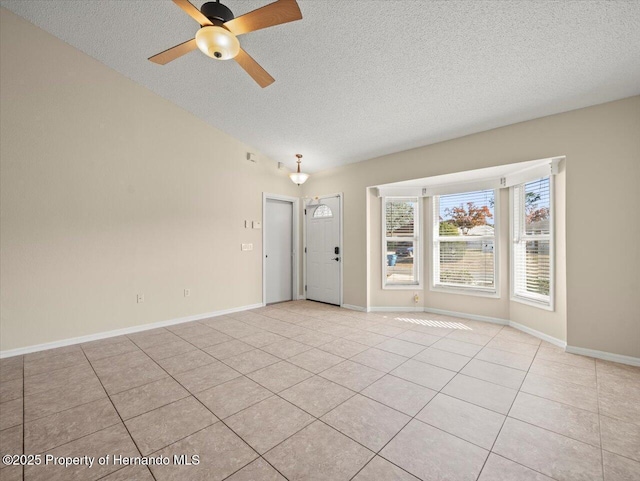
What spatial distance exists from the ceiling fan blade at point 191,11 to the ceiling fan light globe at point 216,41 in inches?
3.7

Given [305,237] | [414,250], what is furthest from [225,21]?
[305,237]

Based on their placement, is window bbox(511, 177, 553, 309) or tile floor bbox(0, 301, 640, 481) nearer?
tile floor bbox(0, 301, 640, 481)

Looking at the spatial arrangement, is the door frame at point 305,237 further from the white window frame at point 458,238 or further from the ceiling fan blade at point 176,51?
the ceiling fan blade at point 176,51

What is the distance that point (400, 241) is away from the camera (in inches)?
197

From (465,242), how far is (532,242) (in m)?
0.92

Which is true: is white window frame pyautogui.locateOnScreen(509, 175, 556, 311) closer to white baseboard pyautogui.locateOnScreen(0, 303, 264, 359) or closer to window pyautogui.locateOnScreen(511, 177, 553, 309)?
window pyautogui.locateOnScreen(511, 177, 553, 309)

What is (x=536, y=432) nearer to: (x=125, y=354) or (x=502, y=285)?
(x=502, y=285)

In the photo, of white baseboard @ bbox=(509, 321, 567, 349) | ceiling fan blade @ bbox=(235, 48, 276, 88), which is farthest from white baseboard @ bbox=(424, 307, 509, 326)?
ceiling fan blade @ bbox=(235, 48, 276, 88)

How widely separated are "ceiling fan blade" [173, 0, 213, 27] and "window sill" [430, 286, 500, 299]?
4.60 m

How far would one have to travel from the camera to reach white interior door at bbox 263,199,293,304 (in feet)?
18.7

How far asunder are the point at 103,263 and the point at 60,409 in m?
2.07

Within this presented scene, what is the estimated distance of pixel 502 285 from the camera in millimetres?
4176

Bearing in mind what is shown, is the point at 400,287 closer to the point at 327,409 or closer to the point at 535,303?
the point at 535,303

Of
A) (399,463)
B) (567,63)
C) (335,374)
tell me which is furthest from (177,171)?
(567,63)
